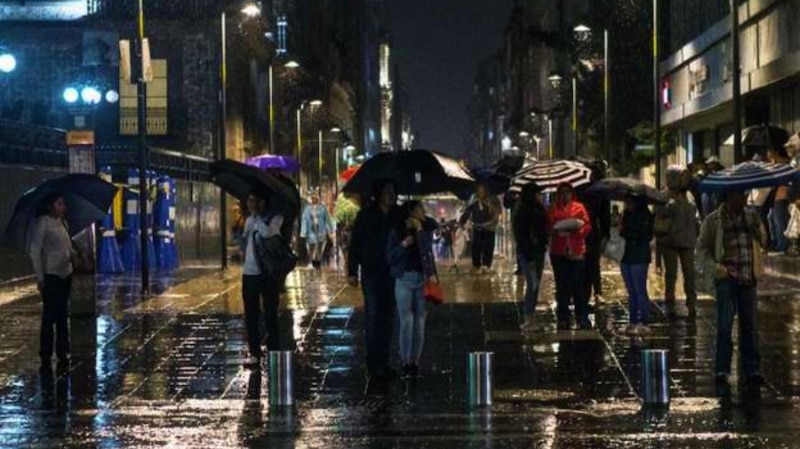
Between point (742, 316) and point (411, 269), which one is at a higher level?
point (411, 269)

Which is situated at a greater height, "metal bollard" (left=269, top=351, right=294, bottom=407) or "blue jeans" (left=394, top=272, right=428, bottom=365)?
"blue jeans" (left=394, top=272, right=428, bottom=365)

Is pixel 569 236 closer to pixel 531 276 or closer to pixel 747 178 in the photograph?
pixel 531 276

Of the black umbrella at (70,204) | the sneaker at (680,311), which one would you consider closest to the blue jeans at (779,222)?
the sneaker at (680,311)

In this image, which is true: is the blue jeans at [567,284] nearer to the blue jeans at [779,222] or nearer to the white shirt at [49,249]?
the white shirt at [49,249]

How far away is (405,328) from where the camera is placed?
14.5m

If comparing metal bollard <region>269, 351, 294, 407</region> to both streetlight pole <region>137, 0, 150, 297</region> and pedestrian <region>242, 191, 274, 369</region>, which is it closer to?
pedestrian <region>242, 191, 274, 369</region>

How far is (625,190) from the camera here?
1814cm

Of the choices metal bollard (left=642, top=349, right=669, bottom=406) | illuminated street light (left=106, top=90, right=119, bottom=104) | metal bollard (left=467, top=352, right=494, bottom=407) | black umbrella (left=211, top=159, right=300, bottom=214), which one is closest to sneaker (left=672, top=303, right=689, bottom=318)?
black umbrella (left=211, top=159, right=300, bottom=214)

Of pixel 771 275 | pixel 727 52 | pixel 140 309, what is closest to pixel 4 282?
pixel 140 309

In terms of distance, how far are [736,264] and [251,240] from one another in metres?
4.82

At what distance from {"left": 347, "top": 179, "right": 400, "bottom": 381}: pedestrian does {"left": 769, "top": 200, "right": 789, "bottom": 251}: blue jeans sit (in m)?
15.3

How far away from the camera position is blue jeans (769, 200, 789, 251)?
93.6ft

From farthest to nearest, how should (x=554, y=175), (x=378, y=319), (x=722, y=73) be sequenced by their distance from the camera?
(x=722, y=73) < (x=554, y=175) < (x=378, y=319)

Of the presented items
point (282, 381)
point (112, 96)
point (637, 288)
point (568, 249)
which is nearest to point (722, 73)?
point (112, 96)
